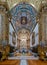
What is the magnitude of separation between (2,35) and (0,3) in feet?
10.1

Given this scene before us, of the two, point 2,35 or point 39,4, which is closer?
point 2,35

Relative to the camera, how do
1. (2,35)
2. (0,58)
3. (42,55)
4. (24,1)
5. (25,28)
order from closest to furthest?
(0,58), (42,55), (2,35), (24,1), (25,28)

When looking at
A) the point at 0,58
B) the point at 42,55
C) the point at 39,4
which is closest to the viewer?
the point at 0,58

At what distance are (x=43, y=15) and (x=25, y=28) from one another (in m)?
29.0

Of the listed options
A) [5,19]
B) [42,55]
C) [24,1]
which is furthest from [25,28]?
[42,55]

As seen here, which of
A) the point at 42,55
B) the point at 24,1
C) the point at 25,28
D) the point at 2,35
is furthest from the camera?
the point at 25,28

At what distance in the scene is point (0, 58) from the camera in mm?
13719

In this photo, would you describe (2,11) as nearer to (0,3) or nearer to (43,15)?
(0,3)

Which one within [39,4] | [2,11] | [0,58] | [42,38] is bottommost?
[0,58]

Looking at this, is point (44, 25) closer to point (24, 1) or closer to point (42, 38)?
point (42, 38)

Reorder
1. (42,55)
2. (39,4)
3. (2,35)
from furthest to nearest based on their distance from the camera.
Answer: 1. (39,4)
2. (2,35)
3. (42,55)

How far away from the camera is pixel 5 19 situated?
1872cm

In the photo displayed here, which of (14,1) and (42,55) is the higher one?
(14,1)

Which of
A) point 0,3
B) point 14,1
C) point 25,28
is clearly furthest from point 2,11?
point 25,28
